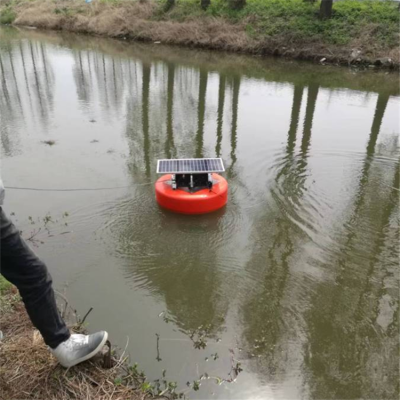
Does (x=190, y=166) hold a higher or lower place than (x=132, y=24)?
higher

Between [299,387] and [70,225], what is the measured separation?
314 centimetres

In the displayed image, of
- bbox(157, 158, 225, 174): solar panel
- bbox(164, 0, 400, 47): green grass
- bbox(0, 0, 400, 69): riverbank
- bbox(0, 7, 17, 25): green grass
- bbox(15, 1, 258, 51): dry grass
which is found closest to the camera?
bbox(157, 158, 225, 174): solar panel

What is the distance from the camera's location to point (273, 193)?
5.62 m

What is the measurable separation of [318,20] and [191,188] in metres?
13.7

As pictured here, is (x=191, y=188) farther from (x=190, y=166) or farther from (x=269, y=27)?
(x=269, y=27)

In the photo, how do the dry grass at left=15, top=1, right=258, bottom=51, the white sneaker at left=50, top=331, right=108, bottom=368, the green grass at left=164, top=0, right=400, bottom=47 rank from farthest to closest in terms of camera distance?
1. the dry grass at left=15, top=1, right=258, bottom=51
2. the green grass at left=164, top=0, right=400, bottom=47
3. the white sneaker at left=50, top=331, right=108, bottom=368

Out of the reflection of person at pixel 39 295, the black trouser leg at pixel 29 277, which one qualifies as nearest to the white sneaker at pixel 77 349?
the reflection of person at pixel 39 295

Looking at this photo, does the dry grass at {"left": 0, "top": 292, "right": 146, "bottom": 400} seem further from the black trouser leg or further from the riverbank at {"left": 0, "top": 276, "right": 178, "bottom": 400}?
the black trouser leg

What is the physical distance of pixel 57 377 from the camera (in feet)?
8.10

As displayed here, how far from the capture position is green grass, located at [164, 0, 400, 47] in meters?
15.0

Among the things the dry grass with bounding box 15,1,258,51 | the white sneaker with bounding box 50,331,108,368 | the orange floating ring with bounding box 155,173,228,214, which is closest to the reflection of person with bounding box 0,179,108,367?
the white sneaker with bounding box 50,331,108,368

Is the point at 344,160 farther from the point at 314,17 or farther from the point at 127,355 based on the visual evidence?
the point at 314,17

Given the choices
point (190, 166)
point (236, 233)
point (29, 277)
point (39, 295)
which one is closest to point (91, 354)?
point (39, 295)

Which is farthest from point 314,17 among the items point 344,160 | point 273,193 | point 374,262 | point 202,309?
point 202,309
